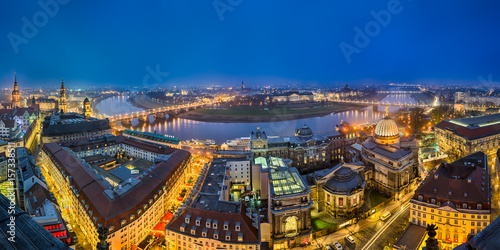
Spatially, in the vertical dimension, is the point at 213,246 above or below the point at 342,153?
below

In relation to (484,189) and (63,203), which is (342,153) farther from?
(63,203)

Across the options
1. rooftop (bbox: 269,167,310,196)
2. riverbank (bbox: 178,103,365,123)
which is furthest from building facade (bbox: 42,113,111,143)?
rooftop (bbox: 269,167,310,196)

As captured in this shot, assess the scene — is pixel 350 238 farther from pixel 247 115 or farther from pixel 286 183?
pixel 247 115

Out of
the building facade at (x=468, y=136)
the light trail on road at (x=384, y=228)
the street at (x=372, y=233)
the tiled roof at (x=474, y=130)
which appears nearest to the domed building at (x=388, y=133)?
the light trail on road at (x=384, y=228)

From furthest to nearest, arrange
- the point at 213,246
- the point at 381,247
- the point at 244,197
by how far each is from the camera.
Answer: the point at 244,197 < the point at 381,247 < the point at 213,246

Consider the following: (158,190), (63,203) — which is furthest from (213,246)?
(63,203)

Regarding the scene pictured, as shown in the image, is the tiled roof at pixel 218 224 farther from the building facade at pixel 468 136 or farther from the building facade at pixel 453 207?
the building facade at pixel 468 136

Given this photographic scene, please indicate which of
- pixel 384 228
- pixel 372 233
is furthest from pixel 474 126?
pixel 372 233

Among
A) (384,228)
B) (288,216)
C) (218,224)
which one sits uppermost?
(218,224)
